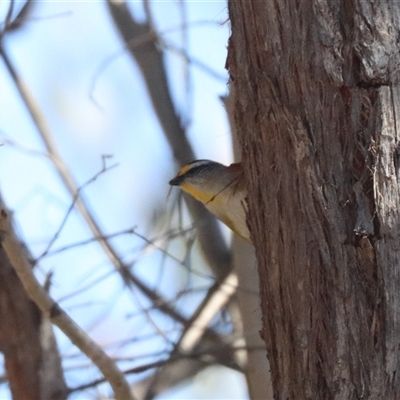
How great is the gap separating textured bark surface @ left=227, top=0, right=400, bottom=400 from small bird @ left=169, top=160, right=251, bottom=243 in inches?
25.2

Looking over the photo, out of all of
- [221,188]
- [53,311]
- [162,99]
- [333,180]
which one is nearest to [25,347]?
A: [53,311]

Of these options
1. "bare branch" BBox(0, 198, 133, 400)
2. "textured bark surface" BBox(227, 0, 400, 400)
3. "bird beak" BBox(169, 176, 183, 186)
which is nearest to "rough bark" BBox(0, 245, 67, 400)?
"bare branch" BBox(0, 198, 133, 400)

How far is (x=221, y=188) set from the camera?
90.1 inches

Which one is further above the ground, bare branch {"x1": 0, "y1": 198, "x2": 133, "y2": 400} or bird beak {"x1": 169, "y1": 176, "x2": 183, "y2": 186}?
bird beak {"x1": 169, "y1": 176, "x2": 183, "y2": 186}

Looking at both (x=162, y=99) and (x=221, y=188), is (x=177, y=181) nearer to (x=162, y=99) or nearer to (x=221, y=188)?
(x=221, y=188)

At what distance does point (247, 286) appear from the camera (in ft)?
9.66

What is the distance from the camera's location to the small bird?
2.19 metres

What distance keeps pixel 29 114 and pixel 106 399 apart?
151cm

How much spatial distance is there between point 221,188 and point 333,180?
92 centimetres

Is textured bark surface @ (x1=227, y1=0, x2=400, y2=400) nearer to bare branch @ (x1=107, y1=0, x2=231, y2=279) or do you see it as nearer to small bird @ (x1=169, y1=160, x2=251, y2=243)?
small bird @ (x1=169, y1=160, x2=251, y2=243)

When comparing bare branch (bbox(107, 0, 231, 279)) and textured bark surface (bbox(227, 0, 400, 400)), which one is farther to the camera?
bare branch (bbox(107, 0, 231, 279))

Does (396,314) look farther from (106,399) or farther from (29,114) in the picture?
(29,114)

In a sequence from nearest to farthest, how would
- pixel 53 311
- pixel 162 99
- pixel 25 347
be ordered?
pixel 53 311 → pixel 25 347 → pixel 162 99

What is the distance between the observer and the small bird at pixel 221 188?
7.18ft
